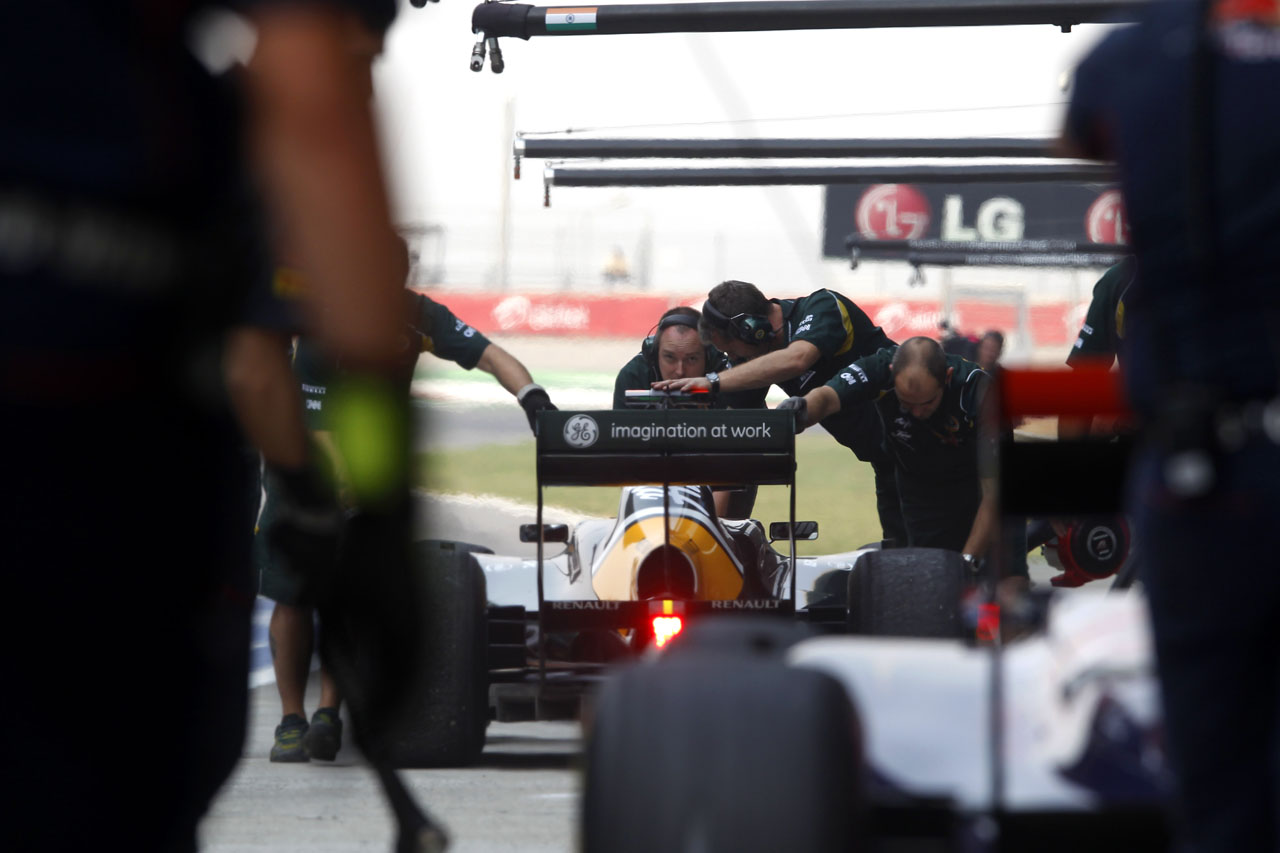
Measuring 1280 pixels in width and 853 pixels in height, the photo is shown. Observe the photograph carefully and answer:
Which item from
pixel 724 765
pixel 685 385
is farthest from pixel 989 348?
pixel 724 765

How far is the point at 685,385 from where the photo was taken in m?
6.36

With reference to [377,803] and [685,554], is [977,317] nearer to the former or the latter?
[685,554]

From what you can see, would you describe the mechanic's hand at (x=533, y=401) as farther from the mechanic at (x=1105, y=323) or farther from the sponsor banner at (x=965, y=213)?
the sponsor banner at (x=965, y=213)

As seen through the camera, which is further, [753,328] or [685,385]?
[753,328]

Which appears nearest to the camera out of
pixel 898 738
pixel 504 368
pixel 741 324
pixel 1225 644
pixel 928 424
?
pixel 1225 644

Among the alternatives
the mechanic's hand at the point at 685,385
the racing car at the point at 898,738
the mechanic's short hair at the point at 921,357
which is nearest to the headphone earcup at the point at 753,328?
the mechanic's short hair at the point at 921,357

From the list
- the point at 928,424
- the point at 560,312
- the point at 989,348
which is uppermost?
the point at 560,312

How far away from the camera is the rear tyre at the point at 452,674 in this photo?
534 centimetres

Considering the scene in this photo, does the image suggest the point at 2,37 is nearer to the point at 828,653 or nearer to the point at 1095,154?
the point at 1095,154

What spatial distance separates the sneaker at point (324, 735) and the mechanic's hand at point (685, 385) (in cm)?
155

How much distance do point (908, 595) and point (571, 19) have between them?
7.30ft

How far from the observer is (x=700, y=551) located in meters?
5.79

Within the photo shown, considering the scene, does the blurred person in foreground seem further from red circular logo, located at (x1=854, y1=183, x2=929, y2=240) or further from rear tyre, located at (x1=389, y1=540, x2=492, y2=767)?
red circular logo, located at (x1=854, y1=183, x2=929, y2=240)

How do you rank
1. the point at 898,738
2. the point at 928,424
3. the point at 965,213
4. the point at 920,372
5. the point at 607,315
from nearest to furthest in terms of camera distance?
the point at 898,738 < the point at 920,372 < the point at 928,424 < the point at 965,213 < the point at 607,315
